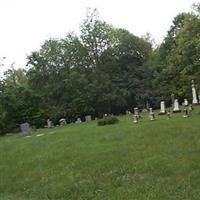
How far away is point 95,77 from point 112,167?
47.2m

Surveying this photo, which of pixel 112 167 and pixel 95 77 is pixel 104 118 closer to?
pixel 112 167

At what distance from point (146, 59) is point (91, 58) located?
846 cm

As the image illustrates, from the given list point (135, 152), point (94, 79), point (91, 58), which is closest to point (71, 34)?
point (91, 58)

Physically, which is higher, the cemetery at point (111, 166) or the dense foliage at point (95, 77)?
the dense foliage at point (95, 77)

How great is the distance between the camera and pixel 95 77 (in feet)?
204

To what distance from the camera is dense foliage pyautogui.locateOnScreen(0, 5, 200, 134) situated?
2234 inches

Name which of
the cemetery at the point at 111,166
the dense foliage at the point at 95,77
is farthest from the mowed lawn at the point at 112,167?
the dense foliage at the point at 95,77

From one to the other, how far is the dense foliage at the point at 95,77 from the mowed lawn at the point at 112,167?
33.9m

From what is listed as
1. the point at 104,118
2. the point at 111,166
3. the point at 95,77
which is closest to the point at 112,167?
the point at 111,166

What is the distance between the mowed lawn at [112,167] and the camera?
12609 millimetres

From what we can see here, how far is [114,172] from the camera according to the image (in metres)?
14.6

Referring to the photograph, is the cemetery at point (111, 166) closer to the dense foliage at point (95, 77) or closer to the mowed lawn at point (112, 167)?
the mowed lawn at point (112, 167)

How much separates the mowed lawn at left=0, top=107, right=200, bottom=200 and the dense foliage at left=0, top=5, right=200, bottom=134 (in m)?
33.9

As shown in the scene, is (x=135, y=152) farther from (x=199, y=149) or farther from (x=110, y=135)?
(x=110, y=135)
